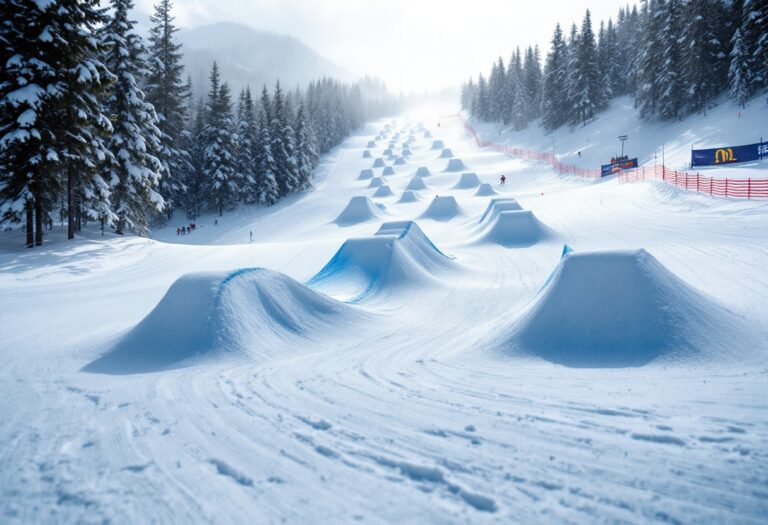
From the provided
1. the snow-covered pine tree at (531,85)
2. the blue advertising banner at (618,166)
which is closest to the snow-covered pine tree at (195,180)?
the blue advertising banner at (618,166)

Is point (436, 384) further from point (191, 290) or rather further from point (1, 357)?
point (1, 357)

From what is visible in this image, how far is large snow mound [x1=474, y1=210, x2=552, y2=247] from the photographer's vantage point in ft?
68.0

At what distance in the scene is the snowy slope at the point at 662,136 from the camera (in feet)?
100.0

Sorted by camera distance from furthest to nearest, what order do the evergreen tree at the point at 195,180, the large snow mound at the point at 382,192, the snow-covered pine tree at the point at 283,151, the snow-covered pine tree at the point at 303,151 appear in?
the snow-covered pine tree at the point at 303,151
the snow-covered pine tree at the point at 283,151
the large snow mound at the point at 382,192
the evergreen tree at the point at 195,180

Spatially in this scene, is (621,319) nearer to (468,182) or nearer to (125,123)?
(125,123)

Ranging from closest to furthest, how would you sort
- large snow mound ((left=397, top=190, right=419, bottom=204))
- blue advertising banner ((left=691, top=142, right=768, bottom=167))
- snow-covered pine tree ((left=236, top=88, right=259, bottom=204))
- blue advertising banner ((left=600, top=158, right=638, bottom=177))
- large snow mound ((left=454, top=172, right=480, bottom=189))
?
blue advertising banner ((left=691, top=142, right=768, bottom=167))
blue advertising banner ((left=600, top=158, right=638, bottom=177))
large snow mound ((left=397, top=190, right=419, bottom=204))
snow-covered pine tree ((left=236, top=88, right=259, bottom=204))
large snow mound ((left=454, top=172, right=480, bottom=189))

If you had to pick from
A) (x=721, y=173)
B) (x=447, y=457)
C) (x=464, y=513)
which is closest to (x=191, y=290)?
(x=447, y=457)

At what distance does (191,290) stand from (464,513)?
6570 mm

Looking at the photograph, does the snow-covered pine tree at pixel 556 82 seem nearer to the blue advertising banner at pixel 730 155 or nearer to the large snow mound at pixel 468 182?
the large snow mound at pixel 468 182

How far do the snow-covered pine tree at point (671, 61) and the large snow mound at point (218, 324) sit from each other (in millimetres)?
46548

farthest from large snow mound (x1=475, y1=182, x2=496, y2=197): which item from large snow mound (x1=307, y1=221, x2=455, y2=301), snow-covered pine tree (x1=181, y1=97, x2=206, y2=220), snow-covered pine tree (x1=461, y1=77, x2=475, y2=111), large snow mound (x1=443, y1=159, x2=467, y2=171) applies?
snow-covered pine tree (x1=461, y1=77, x2=475, y2=111)

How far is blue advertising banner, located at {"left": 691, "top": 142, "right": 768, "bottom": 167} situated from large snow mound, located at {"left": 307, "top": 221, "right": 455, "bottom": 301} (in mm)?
24114

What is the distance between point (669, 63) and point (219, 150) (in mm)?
45221

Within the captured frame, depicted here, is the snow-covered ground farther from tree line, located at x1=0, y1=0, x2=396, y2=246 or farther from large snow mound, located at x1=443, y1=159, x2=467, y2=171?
large snow mound, located at x1=443, y1=159, x2=467, y2=171
